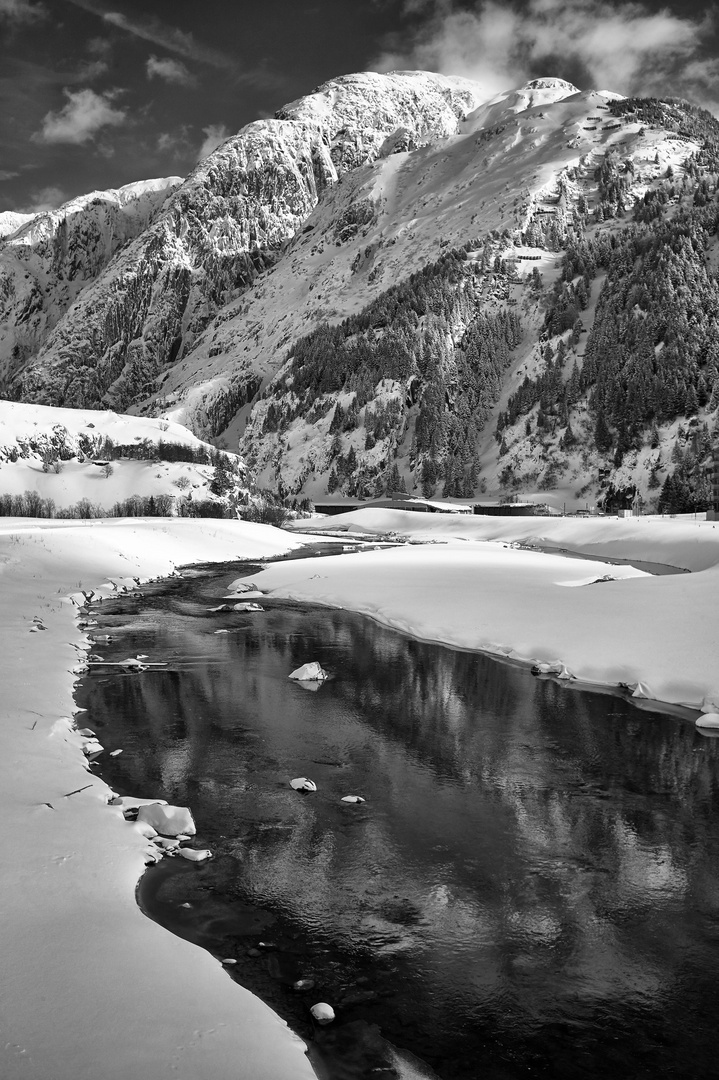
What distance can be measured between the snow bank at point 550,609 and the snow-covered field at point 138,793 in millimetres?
83

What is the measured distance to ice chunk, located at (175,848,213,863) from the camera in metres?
10.0

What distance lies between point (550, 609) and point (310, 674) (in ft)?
32.9

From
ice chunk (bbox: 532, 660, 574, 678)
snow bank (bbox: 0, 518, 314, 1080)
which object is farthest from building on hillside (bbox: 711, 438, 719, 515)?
snow bank (bbox: 0, 518, 314, 1080)

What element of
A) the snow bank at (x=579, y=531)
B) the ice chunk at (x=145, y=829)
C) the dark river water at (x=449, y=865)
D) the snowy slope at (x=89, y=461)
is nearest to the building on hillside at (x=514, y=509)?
the snow bank at (x=579, y=531)

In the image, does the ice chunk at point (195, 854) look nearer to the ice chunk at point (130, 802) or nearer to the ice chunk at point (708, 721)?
the ice chunk at point (130, 802)

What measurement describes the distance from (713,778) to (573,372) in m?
159

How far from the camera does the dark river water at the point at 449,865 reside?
23.4ft

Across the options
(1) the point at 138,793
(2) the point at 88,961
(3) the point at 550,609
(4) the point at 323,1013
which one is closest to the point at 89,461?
(3) the point at 550,609

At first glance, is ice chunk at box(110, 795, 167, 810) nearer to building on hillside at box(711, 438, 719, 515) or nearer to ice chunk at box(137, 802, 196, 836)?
ice chunk at box(137, 802, 196, 836)

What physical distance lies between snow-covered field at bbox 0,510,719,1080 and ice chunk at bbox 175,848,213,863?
1.90ft

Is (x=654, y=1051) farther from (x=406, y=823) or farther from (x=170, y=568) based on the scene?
(x=170, y=568)

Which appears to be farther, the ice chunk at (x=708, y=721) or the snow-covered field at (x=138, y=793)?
the ice chunk at (x=708, y=721)

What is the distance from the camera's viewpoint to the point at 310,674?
2095 cm

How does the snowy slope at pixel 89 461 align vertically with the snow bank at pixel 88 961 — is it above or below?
above
